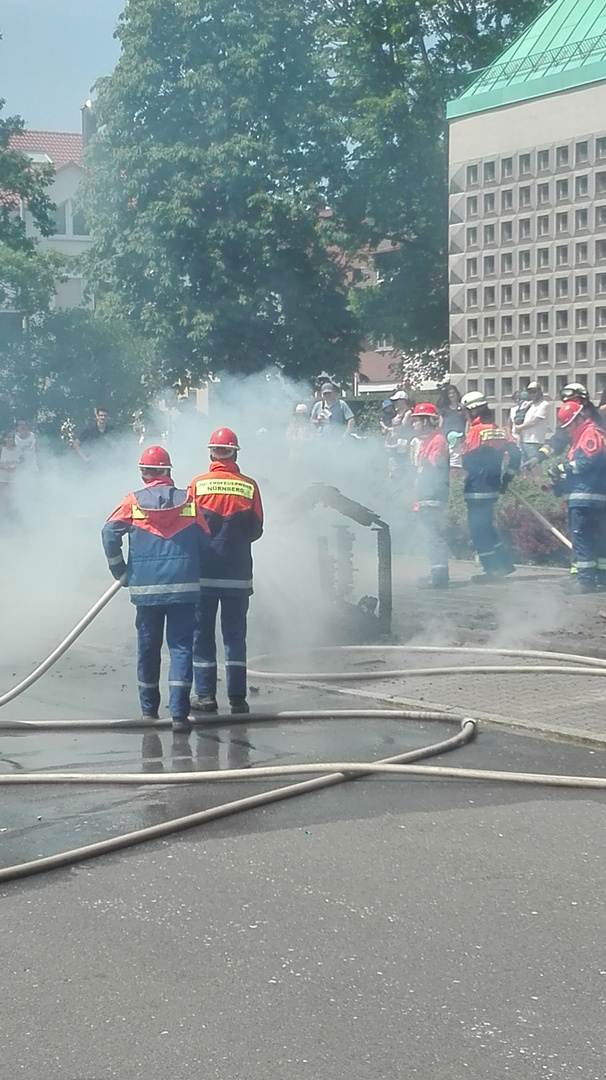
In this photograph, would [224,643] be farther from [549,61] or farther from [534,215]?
[549,61]

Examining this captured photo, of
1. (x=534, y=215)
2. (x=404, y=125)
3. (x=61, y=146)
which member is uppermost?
(x=61, y=146)

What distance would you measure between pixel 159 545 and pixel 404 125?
2403 centimetres

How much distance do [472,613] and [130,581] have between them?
4.65 metres

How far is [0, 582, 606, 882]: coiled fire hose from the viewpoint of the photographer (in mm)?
6046

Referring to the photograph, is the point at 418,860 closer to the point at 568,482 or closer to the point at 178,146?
the point at 568,482

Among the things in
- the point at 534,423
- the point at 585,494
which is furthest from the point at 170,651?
the point at 534,423

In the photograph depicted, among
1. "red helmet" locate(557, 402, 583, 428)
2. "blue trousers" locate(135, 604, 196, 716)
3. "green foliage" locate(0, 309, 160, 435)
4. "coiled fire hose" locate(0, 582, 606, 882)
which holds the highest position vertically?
"green foliage" locate(0, 309, 160, 435)

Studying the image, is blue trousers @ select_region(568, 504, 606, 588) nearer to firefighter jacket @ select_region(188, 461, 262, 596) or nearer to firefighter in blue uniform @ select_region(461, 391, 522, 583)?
firefighter in blue uniform @ select_region(461, 391, 522, 583)

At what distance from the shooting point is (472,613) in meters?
12.4

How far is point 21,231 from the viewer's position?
28.6 metres

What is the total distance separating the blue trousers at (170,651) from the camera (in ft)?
27.5

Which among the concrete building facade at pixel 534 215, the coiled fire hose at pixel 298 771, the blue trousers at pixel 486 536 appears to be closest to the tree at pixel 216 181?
the concrete building facade at pixel 534 215

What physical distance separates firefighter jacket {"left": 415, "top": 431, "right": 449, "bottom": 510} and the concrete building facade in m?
2.96

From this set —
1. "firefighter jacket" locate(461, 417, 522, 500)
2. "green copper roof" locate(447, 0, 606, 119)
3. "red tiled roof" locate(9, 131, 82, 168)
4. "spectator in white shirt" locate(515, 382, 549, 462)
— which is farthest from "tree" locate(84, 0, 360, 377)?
"red tiled roof" locate(9, 131, 82, 168)
